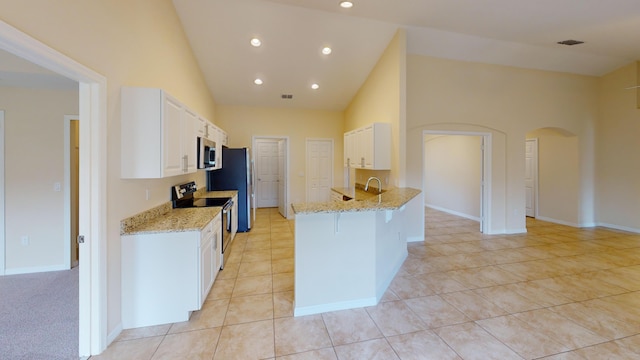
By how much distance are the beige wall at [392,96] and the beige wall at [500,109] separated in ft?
1.70

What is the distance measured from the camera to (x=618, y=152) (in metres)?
5.66

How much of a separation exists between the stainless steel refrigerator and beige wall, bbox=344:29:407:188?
8.90 feet

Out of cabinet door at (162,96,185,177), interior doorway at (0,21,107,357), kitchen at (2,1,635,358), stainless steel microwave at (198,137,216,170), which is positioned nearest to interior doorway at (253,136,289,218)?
kitchen at (2,1,635,358)

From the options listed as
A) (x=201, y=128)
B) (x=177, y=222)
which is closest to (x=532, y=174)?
(x=201, y=128)

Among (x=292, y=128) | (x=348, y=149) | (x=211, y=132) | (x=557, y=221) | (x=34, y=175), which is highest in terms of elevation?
(x=292, y=128)

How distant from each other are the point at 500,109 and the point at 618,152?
2.95 meters

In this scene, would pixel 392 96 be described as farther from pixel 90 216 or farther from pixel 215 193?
pixel 90 216

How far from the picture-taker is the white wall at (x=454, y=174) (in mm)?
6684

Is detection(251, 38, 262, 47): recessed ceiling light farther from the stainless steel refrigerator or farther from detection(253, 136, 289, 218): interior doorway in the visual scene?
detection(253, 136, 289, 218): interior doorway

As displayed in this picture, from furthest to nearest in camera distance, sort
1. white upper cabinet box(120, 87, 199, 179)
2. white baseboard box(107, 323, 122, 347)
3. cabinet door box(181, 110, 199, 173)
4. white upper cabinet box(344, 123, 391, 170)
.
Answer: white upper cabinet box(344, 123, 391, 170) → cabinet door box(181, 110, 199, 173) → white upper cabinet box(120, 87, 199, 179) → white baseboard box(107, 323, 122, 347)

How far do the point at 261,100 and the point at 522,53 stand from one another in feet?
17.8

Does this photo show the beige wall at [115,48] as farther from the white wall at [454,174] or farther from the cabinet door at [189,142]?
the white wall at [454,174]

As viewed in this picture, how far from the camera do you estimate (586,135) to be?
5883 mm

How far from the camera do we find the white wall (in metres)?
6.68
